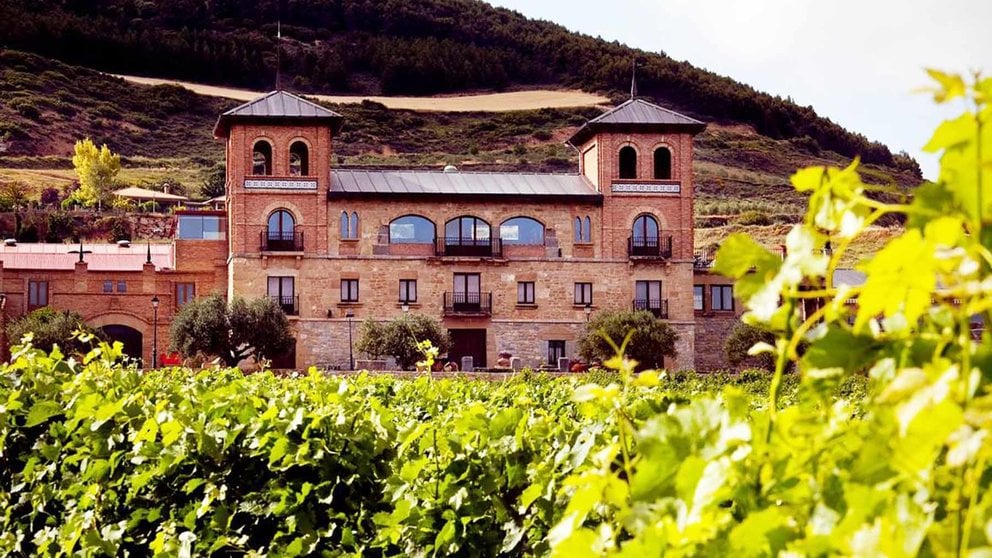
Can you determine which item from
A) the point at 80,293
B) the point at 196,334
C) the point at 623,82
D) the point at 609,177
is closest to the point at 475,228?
the point at 609,177

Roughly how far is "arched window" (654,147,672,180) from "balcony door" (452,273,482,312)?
25.6ft

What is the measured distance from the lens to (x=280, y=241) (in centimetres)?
4259

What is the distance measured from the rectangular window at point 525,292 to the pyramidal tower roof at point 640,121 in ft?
20.5

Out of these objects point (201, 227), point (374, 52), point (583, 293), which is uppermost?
point (374, 52)

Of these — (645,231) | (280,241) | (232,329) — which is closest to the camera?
(232,329)

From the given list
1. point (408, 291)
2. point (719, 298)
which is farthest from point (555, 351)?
point (719, 298)

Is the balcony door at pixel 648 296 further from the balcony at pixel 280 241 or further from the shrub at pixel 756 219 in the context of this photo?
the shrub at pixel 756 219

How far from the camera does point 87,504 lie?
16.9 feet

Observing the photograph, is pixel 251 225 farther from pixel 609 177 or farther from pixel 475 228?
pixel 609 177

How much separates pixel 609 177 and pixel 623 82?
251 ft

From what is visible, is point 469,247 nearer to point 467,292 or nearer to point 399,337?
point 467,292

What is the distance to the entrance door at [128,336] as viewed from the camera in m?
45.2

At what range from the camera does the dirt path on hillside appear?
4387 inches

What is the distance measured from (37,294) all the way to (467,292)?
15.6 meters
